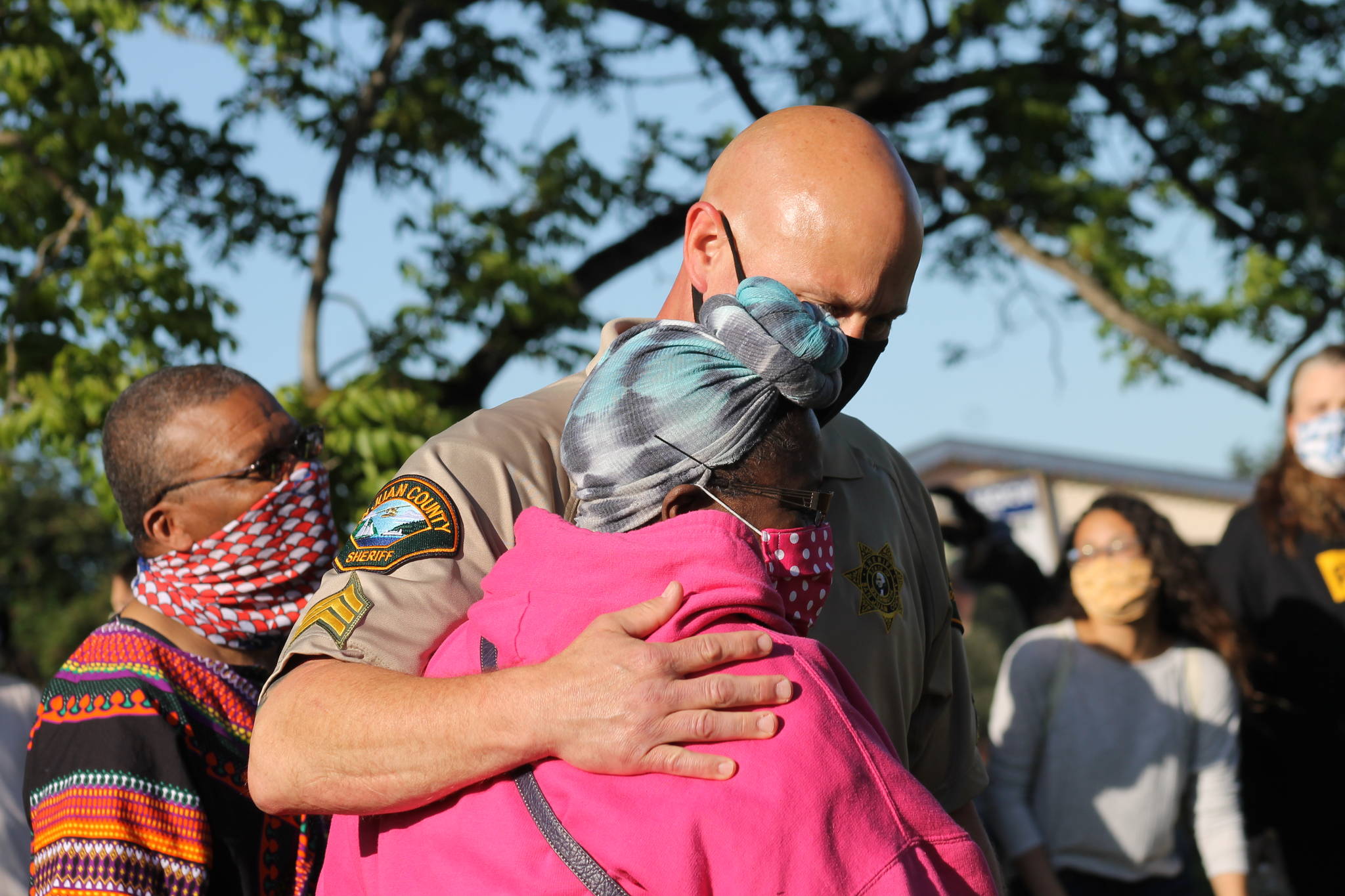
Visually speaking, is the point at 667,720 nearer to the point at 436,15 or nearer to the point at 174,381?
the point at 174,381

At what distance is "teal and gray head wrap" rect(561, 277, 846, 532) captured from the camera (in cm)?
152

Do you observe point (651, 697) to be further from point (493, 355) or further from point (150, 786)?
point (493, 355)

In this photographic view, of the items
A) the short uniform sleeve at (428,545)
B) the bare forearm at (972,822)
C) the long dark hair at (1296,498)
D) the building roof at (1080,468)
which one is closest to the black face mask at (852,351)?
the short uniform sleeve at (428,545)

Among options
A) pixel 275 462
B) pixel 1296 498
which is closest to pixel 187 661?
pixel 275 462

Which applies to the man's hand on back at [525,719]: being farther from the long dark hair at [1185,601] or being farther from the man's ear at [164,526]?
the long dark hair at [1185,601]

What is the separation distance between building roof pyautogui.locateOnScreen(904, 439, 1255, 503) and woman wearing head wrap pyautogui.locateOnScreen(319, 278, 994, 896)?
2005 cm

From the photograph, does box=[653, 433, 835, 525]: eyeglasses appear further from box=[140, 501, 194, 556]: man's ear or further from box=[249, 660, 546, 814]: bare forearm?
box=[140, 501, 194, 556]: man's ear

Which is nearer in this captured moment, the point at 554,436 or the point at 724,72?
the point at 554,436

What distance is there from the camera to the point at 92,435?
574 cm

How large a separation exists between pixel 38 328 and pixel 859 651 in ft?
17.1

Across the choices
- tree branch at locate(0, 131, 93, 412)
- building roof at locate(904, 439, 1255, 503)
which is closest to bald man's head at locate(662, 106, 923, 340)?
tree branch at locate(0, 131, 93, 412)

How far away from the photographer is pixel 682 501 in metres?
1.53

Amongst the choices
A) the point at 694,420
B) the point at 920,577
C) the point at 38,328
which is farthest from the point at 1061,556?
the point at 38,328

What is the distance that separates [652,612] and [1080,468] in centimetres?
2192
